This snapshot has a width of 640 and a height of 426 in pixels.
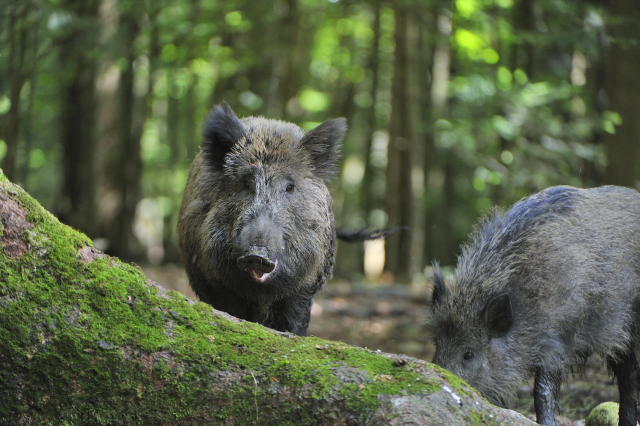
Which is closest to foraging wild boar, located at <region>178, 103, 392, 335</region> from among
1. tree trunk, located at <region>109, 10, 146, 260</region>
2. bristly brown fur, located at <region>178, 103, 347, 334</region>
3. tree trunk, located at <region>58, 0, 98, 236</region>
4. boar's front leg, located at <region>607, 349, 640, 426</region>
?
bristly brown fur, located at <region>178, 103, 347, 334</region>

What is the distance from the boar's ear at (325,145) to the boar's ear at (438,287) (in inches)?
54.1

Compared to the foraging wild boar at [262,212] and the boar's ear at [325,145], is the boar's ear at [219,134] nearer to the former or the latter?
the foraging wild boar at [262,212]

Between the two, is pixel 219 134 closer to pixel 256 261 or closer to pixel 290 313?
pixel 256 261

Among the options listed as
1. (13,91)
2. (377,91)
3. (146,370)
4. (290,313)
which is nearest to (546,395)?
(290,313)

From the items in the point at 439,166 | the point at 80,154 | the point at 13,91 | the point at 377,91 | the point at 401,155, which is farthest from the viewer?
the point at 377,91

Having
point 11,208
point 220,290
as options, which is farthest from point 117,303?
point 220,290

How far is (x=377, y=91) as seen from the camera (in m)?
20.2

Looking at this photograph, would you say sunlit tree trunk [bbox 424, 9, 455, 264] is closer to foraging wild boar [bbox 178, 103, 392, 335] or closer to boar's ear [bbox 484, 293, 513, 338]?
boar's ear [bbox 484, 293, 513, 338]

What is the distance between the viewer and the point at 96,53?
9.96m

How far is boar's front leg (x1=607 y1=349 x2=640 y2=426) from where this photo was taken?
463 centimetres

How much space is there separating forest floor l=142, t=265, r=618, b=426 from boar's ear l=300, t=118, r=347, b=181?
173cm

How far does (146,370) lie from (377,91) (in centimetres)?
1838

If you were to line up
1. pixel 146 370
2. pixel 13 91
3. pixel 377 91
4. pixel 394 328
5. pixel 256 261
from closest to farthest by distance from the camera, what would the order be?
pixel 146 370 → pixel 256 261 → pixel 13 91 → pixel 394 328 → pixel 377 91

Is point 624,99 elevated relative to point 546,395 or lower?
elevated
